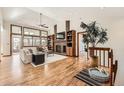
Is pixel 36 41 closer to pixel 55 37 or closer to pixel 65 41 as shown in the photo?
pixel 65 41

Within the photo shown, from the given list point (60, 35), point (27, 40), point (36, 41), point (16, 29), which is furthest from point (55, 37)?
point (27, 40)

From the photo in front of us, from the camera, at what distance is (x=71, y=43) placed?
869 centimetres

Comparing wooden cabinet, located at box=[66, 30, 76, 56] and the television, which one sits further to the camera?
the television

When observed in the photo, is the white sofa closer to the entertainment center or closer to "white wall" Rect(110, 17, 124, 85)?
the entertainment center

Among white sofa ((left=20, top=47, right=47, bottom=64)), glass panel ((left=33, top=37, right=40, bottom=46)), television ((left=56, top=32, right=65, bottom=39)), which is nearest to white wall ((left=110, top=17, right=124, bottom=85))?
glass panel ((left=33, top=37, right=40, bottom=46))

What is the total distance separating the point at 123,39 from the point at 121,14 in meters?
0.94

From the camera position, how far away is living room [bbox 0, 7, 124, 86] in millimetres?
3854

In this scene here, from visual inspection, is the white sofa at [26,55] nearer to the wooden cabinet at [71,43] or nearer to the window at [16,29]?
the window at [16,29]

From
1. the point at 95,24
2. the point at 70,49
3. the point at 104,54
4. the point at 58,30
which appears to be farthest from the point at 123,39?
the point at 58,30

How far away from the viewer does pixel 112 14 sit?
4348 mm

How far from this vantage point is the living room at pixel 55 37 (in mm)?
3854

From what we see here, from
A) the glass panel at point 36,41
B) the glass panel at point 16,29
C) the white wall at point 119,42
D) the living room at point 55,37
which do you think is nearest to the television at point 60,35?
the living room at point 55,37

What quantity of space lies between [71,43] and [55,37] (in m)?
2.10
